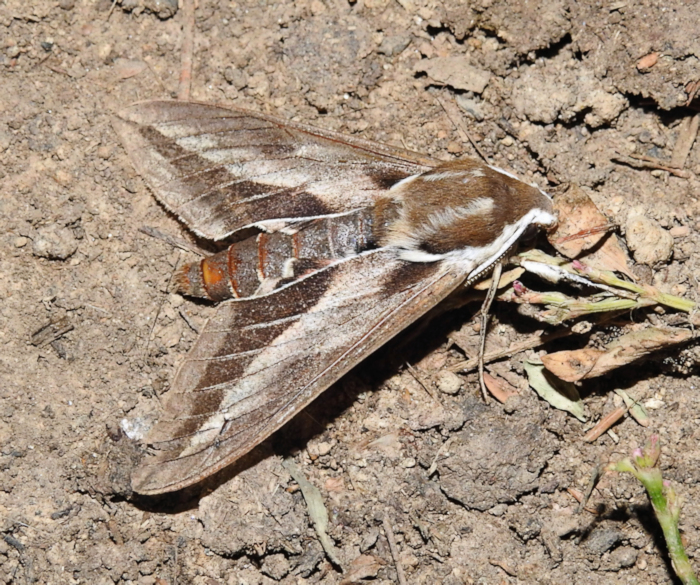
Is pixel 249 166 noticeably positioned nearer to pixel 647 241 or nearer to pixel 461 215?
pixel 461 215

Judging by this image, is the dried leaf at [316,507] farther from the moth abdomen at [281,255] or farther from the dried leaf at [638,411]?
the dried leaf at [638,411]

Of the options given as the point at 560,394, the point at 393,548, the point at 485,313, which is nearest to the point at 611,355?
the point at 560,394

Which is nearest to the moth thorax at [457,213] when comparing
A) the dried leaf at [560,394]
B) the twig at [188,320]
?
the dried leaf at [560,394]

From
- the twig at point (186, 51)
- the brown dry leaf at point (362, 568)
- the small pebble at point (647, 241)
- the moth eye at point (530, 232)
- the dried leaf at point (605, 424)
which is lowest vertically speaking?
the brown dry leaf at point (362, 568)

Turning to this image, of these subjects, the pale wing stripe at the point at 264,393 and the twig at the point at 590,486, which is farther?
the twig at the point at 590,486

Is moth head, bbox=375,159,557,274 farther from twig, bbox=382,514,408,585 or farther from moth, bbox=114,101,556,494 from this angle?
twig, bbox=382,514,408,585

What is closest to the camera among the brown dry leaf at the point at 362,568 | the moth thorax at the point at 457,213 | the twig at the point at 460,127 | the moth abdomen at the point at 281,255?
the moth thorax at the point at 457,213

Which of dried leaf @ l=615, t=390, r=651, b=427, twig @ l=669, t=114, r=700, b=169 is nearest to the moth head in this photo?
twig @ l=669, t=114, r=700, b=169
